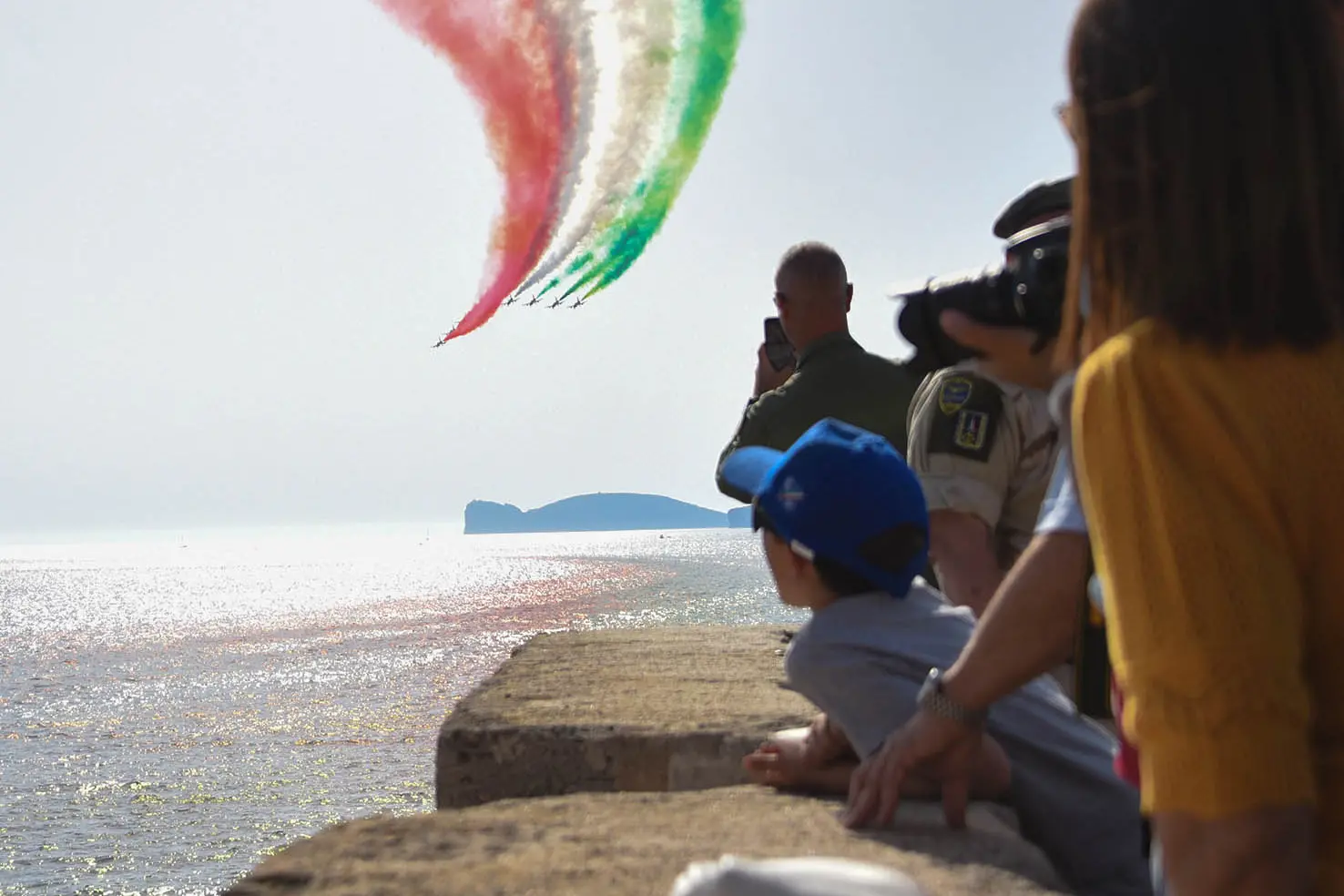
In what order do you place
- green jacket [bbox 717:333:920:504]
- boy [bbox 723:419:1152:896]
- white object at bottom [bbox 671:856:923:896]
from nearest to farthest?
1. white object at bottom [bbox 671:856:923:896]
2. boy [bbox 723:419:1152:896]
3. green jacket [bbox 717:333:920:504]

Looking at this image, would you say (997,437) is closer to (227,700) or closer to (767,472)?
(767,472)

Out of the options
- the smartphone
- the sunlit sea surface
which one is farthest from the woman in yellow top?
the sunlit sea surface

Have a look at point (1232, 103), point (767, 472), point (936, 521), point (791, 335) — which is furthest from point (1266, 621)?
point (791, 335)

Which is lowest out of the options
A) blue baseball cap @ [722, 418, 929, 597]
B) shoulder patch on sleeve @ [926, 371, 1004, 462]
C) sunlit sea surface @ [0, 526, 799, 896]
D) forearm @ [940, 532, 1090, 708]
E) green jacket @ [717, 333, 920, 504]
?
sunlit sea surface @ [0, 526, 799, 896]

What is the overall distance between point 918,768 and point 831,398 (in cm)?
218

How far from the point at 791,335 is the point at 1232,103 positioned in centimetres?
333

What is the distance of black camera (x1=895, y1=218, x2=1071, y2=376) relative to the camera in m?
1.72

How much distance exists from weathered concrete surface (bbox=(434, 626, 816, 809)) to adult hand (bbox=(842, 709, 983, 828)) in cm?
94

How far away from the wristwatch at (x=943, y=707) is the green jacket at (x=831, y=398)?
2.15 meters

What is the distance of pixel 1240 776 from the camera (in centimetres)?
98

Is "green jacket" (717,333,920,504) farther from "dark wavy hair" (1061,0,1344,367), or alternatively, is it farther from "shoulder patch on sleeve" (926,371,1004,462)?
"dark wavy hair" (1061,0,1344,367)

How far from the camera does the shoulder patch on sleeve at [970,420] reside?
9.85ft

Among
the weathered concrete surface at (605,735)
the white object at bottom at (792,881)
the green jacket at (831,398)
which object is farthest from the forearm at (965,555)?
the white object at bottom at (792,881)

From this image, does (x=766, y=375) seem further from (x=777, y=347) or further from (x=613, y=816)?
(x=613, y=816)
